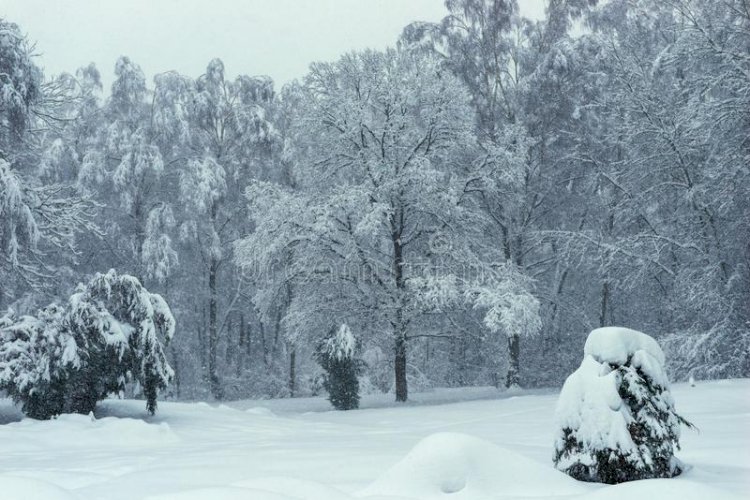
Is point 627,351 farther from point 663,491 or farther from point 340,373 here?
point 340,373

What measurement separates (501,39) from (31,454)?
18488 millimetres

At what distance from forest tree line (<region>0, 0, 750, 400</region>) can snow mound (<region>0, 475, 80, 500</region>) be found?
11083mm

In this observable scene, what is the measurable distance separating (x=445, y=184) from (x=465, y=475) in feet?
45.7

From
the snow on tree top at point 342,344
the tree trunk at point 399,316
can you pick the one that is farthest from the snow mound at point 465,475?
the tree trunk at point 399,316

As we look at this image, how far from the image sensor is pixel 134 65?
78.4 ft

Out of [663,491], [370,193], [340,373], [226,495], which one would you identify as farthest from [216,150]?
[663,491]

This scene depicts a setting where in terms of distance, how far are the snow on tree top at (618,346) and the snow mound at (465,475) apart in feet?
4.09

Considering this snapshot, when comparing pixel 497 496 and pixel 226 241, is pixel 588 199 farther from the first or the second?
pixel 497 496

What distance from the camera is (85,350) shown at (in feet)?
37.8

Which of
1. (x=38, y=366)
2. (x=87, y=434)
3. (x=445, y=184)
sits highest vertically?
(x=445, y=184)

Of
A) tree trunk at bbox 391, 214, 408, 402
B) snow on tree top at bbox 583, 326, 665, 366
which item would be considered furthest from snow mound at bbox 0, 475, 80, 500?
tree trunk at bbox 391, 214, 408, 402

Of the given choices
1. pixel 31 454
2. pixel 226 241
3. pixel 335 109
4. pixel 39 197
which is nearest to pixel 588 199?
pixel 335 109

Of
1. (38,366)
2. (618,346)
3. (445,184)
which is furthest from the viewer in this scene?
(445,184)

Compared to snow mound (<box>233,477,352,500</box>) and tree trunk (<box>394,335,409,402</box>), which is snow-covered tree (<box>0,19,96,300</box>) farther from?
snow mound (<box>233,477,352,500</box>)
